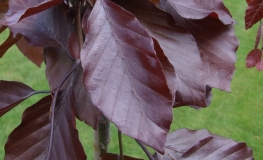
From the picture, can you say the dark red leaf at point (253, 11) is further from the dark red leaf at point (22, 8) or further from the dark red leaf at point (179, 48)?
the dark red leaf at point (22, 8)

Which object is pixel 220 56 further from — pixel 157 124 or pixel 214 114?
Result: pixel 214 114

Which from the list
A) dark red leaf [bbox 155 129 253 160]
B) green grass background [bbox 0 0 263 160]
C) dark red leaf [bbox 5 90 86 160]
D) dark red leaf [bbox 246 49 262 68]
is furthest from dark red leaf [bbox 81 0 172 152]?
green grass background [bbox 0 0 263 160]

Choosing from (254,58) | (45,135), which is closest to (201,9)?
(45,135)

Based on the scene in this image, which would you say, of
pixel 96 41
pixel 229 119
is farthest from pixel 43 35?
pixel 229 119

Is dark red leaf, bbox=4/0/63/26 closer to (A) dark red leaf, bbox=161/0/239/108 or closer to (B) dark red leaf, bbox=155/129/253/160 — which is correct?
(A) dark red leaf, bbox=161/0/239/108

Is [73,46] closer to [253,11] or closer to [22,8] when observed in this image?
[22,8]

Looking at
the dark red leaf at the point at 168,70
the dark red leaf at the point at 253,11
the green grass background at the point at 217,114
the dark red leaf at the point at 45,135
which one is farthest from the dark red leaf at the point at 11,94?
the green grass background at the point at 217,114
